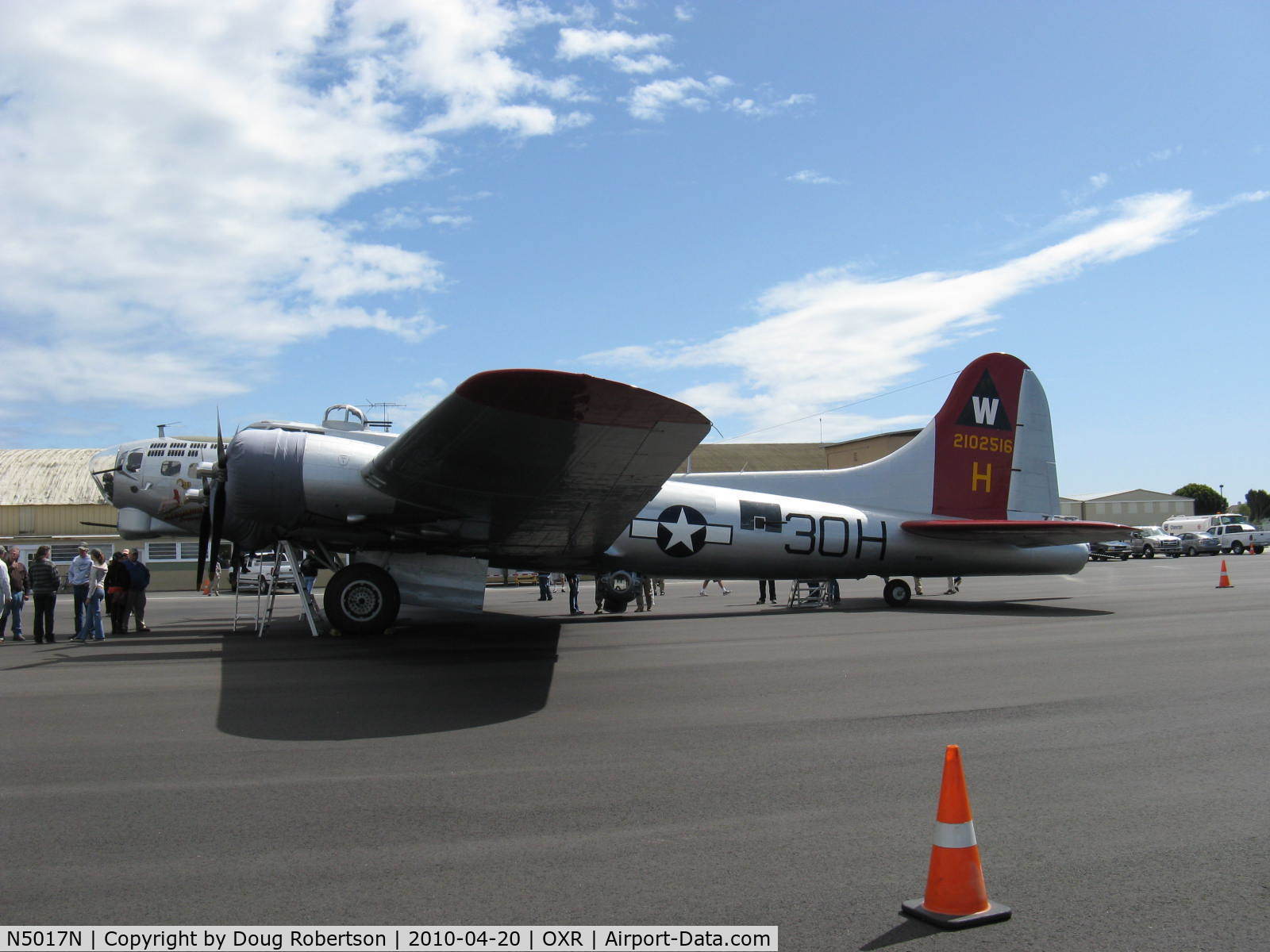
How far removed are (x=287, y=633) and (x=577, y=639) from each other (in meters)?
4.94

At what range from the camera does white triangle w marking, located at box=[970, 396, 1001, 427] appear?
58.2 feet

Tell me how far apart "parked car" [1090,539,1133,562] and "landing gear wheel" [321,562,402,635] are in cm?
4332

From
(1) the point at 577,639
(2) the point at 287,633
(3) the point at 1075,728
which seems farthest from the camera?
(2) the point at 287,633

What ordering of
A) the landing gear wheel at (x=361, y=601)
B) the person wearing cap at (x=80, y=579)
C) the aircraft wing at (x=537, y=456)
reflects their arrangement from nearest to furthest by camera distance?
the aircraft wing at (x=537, y=456), the landing gear wheel at (x=361, y=601), the person wearing cap at (x=80, y=579)

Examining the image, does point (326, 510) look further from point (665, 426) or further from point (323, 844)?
point (323, 844)

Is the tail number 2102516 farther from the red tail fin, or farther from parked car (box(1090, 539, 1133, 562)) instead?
parked car (box(1090, 539, 1133, 562))

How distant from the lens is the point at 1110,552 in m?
46.6

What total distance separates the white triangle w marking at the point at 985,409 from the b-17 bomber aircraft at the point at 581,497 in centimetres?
5

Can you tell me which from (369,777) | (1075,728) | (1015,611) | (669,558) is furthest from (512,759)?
(1015,611)

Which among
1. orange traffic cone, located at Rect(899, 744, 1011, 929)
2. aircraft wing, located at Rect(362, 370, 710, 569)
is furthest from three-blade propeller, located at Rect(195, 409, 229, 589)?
orange traffic cone, located at Rect(899, 744, 1011, 929)

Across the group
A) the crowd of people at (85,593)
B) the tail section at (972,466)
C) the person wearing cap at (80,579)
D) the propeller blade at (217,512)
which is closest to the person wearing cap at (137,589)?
the crowd of people at (85,593)

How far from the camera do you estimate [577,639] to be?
12.7 m

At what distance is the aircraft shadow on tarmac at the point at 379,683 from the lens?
667 centimetres

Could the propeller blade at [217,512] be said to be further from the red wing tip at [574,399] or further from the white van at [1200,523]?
the white van at [1200,523]
